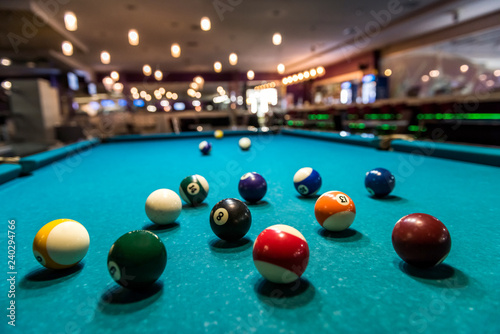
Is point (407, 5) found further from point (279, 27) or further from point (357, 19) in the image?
point (279, 27)

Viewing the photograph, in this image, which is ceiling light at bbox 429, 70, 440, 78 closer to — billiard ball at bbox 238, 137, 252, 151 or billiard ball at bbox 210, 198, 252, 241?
billiard ball at bbox 238, 137, 252, 151

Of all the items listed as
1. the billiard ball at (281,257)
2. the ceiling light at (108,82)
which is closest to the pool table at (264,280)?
the billiard ball at (281,257)

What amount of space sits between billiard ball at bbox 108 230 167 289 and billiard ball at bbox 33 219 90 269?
0.24m

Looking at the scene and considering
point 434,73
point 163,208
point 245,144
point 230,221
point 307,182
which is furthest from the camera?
point 434,73

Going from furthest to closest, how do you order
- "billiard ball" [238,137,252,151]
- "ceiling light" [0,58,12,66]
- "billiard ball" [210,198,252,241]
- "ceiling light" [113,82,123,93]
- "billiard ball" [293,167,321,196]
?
"ceiling light" [113,82,123,93] → "ceiling light" [0,58,12,66] → "billiard ball" [238,137,252,151] → "billiard ball" [293,167,321,196] → "billiard ball" [210,198,252,241]

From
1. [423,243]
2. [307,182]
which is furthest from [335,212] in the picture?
[307,182]

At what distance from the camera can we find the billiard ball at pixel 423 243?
1052 mm

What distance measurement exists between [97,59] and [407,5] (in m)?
11.4

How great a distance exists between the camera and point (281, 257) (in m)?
0.98

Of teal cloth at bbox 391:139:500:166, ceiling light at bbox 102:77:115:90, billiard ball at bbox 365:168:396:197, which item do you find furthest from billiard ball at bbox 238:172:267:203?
ceiling light at bbox 102:77:115:90

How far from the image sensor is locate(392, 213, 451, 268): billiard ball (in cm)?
105

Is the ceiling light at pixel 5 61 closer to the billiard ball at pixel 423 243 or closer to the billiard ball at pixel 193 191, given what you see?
the billiard ball at pixel 193 191

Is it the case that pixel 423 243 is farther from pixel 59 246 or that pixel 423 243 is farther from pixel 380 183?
pixel 59 246

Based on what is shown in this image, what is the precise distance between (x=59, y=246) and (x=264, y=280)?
71 centimetres
